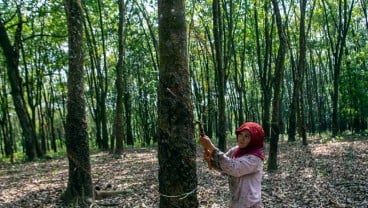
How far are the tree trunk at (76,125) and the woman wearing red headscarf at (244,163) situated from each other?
4.66m

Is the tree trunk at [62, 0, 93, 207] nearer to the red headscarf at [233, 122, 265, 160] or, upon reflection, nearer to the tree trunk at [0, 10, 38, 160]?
the red headscarf at [233, 122, 265, 160]

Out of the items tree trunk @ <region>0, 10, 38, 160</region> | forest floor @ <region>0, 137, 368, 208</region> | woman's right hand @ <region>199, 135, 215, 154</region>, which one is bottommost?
forest floor @ <region>0, 137, 368, 208</region>

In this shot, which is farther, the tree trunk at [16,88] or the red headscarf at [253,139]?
the tree trunk at [16,88]

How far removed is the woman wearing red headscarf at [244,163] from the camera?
4.07 meters

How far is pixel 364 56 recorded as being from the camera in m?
26.1

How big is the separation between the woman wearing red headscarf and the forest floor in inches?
147

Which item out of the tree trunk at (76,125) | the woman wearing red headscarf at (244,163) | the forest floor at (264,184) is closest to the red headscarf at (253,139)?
the woman wearing red headscarf at (244,163)

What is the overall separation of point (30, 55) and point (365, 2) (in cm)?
2431

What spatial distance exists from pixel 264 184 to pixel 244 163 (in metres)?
6.09

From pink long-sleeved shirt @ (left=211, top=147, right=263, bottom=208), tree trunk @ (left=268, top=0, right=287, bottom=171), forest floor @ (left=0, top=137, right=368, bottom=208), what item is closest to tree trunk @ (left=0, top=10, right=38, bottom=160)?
forest floor @ (left=0, top=137, right=368, bottom=208)

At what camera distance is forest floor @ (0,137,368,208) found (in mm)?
8320

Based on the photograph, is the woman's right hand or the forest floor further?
the forest floor

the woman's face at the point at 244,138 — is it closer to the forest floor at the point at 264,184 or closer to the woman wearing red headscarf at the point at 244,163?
the woman wearing red headscarf at the point at 244,163

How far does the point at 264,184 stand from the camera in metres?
9.85
